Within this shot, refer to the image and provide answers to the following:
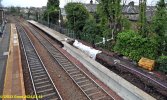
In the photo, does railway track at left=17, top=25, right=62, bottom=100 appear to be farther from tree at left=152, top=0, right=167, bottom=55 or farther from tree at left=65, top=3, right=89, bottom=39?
tree at left=65, top=3, right=89, bottom=39

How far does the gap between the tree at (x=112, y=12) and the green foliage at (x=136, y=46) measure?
8.08 meters

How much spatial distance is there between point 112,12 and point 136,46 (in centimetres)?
1115

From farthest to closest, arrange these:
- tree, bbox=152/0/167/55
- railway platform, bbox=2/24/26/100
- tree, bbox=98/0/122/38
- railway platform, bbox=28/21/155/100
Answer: tree, bbox=98/0/122/38 < tree, bbox=152/0/167/55 < railway platform, bbox=2/24/26/100 < railway platform, bbox=28/21/155/100

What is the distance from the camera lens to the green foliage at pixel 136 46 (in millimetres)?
24422

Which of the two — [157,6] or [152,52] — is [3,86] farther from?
[157,6]

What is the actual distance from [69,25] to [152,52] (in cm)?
2544

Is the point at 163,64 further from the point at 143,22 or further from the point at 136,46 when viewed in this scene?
the point at 143,22

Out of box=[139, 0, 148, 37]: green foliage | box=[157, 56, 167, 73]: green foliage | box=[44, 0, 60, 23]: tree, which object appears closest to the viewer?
box=[157, 56, 167, 73]: green foliage

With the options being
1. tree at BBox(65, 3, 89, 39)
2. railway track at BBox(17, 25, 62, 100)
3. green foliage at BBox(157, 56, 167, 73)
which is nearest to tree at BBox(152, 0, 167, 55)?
green foliage at BBox(157, 56, 167, 73)

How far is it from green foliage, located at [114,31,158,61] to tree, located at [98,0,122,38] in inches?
318

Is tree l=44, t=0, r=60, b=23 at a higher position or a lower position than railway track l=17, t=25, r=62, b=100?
higher

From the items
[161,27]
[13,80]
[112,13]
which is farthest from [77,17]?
[13,80]

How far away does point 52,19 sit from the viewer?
67.7 m

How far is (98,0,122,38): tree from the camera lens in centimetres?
3459
